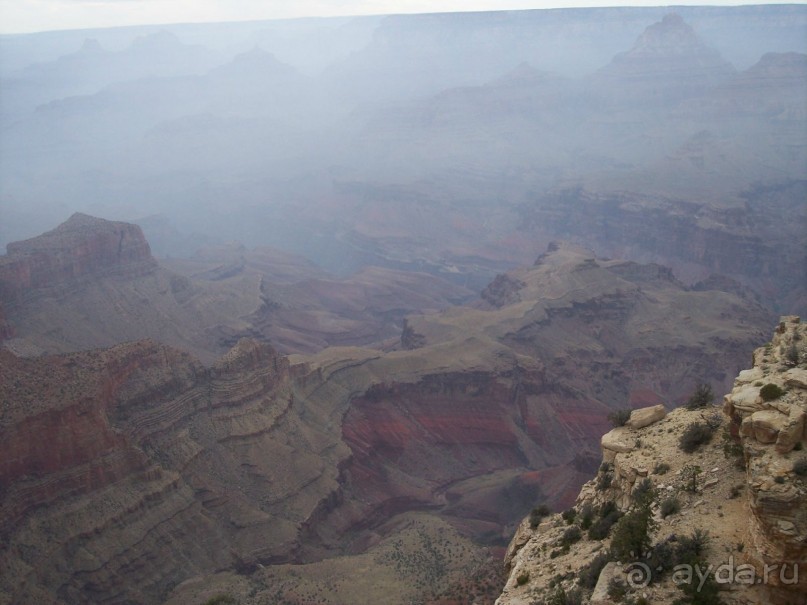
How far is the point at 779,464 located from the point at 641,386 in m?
71.7

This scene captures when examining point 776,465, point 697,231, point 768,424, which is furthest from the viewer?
point 697,231

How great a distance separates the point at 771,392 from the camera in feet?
67.9

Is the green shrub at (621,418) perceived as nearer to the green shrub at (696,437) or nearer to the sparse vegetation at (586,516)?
the sparse vegetation at (586,516)

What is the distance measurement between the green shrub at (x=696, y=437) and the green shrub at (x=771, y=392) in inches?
131

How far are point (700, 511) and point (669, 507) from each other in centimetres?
79

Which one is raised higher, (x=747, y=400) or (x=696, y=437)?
(x=747, y=400)

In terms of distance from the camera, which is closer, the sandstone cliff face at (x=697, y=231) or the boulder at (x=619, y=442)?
the boulder at (x=619, y=442)

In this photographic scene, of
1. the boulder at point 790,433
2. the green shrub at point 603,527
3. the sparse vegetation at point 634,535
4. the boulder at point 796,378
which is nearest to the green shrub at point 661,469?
the green shrub at point 603,527

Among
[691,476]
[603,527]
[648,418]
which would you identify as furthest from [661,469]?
[648,418]

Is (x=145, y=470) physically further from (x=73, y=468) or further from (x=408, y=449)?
(x=408, y=449)

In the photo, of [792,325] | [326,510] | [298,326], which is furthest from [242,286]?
[792,325]

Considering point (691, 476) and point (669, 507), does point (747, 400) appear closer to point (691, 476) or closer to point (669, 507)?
point (691, 476)

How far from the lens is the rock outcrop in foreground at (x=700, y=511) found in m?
17.8

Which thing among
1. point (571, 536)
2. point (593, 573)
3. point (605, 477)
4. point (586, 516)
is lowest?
point (571, 536)
